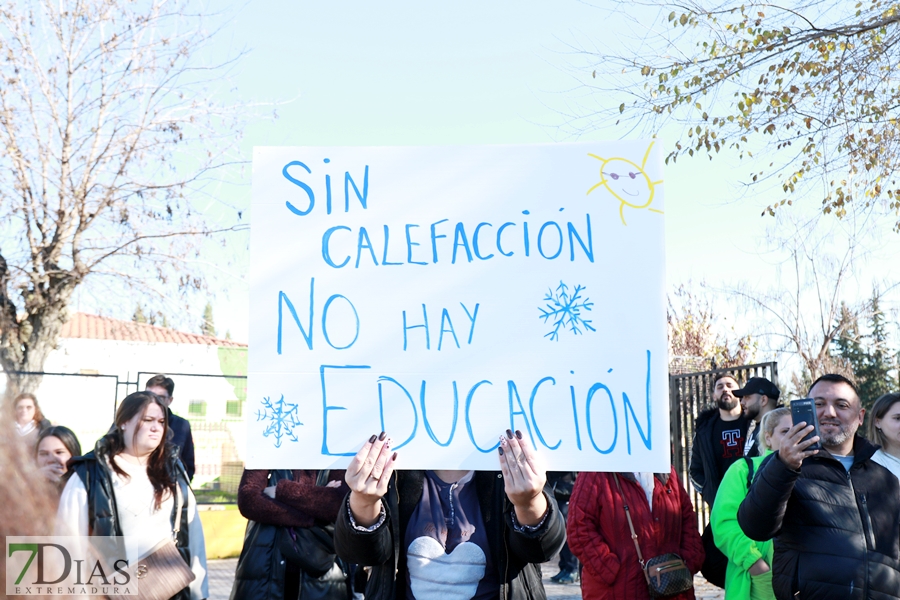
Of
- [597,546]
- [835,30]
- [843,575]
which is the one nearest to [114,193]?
[835,30]

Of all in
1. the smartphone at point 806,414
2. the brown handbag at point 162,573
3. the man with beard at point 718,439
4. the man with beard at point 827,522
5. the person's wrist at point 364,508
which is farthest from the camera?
the man with beard at point 718,439

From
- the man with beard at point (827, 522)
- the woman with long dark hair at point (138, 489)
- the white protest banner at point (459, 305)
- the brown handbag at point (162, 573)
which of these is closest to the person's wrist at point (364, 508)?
the white protest banner at point (459, 305)

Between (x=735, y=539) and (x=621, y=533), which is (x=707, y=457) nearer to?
(x=735, y=539)

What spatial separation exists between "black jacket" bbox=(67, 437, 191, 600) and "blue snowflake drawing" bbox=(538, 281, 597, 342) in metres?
2.14

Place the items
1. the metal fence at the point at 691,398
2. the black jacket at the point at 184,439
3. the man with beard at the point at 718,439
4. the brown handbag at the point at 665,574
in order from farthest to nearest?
the metal fence at the point at 691,398 → the black jacket at the point at 184,439 → the man with beard at the point at 718,439 → the brown handbag at the point at 665,574

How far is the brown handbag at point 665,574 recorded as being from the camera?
388cm

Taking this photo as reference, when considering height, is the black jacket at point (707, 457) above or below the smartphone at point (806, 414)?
below

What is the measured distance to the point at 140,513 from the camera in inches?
143

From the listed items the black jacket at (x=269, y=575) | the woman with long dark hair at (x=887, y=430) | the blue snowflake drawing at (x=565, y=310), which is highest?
the blue snowflake drawing at (x=565, y=310)

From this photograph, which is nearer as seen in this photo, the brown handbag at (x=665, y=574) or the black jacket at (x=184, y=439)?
the brown handbag at (x=665, y=574)

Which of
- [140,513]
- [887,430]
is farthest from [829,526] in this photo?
[140,513]

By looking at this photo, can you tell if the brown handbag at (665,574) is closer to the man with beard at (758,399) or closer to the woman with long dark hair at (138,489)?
the woman with long dark hair at (138,489)

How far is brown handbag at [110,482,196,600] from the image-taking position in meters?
3.47

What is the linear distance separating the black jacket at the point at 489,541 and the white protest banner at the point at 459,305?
218 millimetres
